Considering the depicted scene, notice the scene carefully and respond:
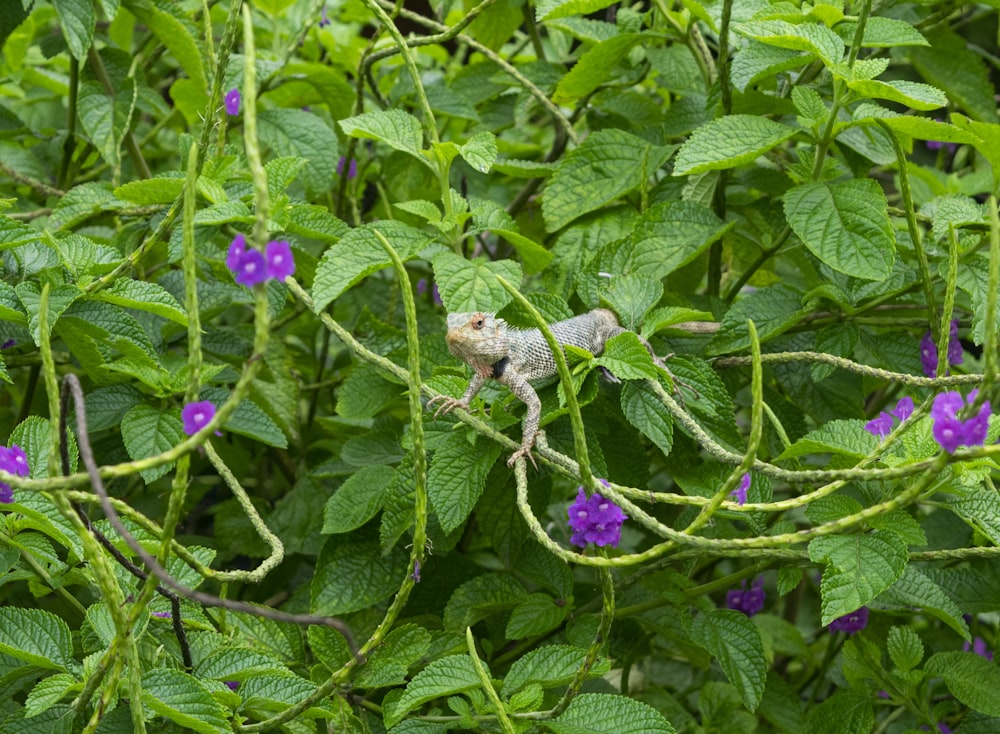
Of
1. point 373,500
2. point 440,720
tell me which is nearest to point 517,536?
point 373,500

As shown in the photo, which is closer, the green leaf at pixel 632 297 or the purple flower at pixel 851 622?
the green leaf at pixel 632 297

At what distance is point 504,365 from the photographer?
5.47 feet

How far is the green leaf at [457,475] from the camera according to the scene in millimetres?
1595

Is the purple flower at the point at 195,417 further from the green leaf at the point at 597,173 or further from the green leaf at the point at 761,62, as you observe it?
the green leaf at the point at 761,62

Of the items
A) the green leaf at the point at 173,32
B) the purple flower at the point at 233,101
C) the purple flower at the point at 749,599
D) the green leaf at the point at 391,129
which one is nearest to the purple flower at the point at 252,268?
the green leaf at the point at 391,129

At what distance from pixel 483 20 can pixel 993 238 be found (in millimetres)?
1686

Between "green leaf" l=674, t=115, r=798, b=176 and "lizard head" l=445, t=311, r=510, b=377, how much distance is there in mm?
379

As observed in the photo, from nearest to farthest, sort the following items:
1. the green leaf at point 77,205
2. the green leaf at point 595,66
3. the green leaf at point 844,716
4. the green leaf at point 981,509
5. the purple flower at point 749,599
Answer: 1. the green leaf at point 981,509
2. the green leaf at point 844,716
3. the green leaf at point 77,205
4. the green leaf at point 595,66
5. the purple flower at point 749,599

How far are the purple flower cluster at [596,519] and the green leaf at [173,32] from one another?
49.7 inches

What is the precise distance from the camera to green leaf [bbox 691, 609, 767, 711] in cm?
172

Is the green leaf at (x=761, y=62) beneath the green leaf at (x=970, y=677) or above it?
above

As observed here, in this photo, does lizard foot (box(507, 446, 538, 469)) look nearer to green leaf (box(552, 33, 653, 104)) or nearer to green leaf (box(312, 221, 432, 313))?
green leaf (box(312, 221, 432, 313))

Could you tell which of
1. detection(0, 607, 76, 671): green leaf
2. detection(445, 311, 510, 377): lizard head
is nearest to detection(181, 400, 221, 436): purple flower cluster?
detection(0, 607, 76, 671): green leaf

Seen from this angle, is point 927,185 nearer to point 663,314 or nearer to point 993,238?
point 663,314
